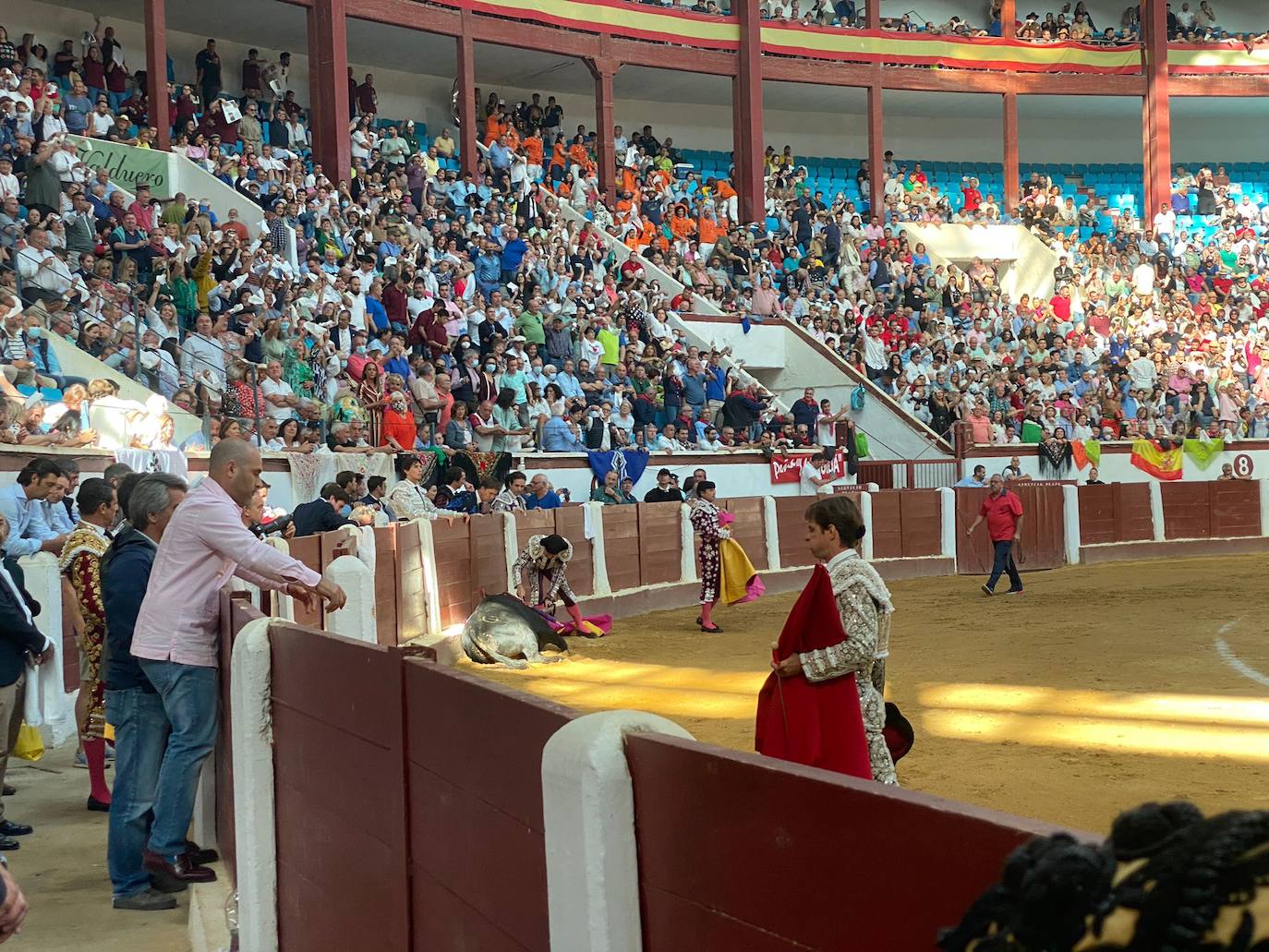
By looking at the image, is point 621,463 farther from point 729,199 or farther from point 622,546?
point 729,199

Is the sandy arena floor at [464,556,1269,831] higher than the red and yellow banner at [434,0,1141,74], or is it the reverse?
the red and yellow banner at [434,0,1141,74]

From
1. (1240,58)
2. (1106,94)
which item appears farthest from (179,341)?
(1240,58)

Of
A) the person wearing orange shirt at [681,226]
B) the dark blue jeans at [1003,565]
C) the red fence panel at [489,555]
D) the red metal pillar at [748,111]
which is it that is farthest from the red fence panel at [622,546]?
the red metal pillar at [748,111]

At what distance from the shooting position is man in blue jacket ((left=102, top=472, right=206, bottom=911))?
16.4ft

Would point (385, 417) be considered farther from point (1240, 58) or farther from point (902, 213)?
point (1240, 58)

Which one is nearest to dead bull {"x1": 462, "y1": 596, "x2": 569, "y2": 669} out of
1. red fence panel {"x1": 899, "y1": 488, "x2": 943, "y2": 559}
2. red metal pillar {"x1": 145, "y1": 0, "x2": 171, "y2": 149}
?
red fence panel {"x1": 899, "y1": 488, "x2": 943, "y2": 559}

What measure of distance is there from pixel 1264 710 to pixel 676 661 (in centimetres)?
463

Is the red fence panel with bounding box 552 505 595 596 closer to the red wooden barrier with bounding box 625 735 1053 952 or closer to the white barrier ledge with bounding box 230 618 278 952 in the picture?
the white barrier ledge with bounding box 230 618 278 952

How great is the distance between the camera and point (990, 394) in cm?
2427

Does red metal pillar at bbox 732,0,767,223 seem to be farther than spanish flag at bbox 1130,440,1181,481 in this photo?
Yes

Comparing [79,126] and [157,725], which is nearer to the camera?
[157,725]

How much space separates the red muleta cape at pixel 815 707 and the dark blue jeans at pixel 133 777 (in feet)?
7.27

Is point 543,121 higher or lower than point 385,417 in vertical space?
higher

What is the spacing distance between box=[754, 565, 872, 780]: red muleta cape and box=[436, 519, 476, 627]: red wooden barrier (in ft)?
25.4
